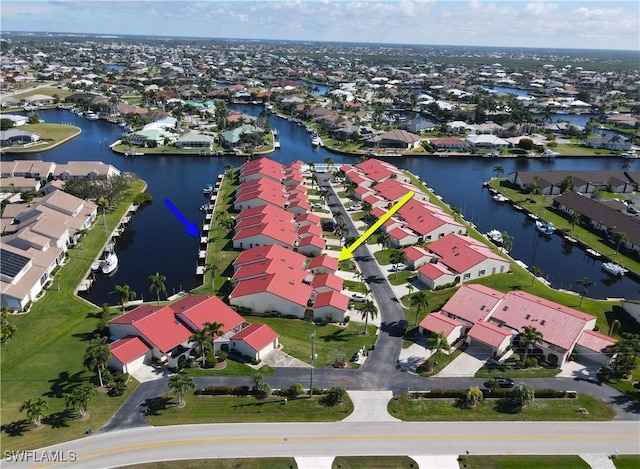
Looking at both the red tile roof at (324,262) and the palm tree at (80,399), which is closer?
the palm tree at (80,399)

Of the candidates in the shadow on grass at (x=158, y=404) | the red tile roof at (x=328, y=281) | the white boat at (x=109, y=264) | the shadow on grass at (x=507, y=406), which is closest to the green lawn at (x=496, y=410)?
the shadow on grass at (x=507, y=406)

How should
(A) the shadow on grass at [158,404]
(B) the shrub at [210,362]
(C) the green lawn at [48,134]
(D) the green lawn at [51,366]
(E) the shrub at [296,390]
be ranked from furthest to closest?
(C) the green lawn at [48,134], (B) the shrub at [210,362], (E) the shrub at [296,390], (A) the shadow on grass at [158,404], (D) the green lawn at [51,366]

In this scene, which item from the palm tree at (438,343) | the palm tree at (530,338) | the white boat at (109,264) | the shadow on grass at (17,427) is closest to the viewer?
the shadow on grass at (17,427)

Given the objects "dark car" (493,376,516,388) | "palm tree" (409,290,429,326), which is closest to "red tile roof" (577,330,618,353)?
"dark car" (493,376,516,388)

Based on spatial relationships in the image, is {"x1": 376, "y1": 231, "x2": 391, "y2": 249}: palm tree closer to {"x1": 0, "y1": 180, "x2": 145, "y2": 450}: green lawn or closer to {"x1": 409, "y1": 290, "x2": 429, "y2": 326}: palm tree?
{"x1": 409, "y1": 290, "x2": 429, "y2": 326}: palm tree

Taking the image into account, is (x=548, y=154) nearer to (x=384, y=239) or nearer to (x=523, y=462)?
(x=384, y=239)

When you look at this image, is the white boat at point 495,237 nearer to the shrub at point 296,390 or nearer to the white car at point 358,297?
the white car at point 358,297
